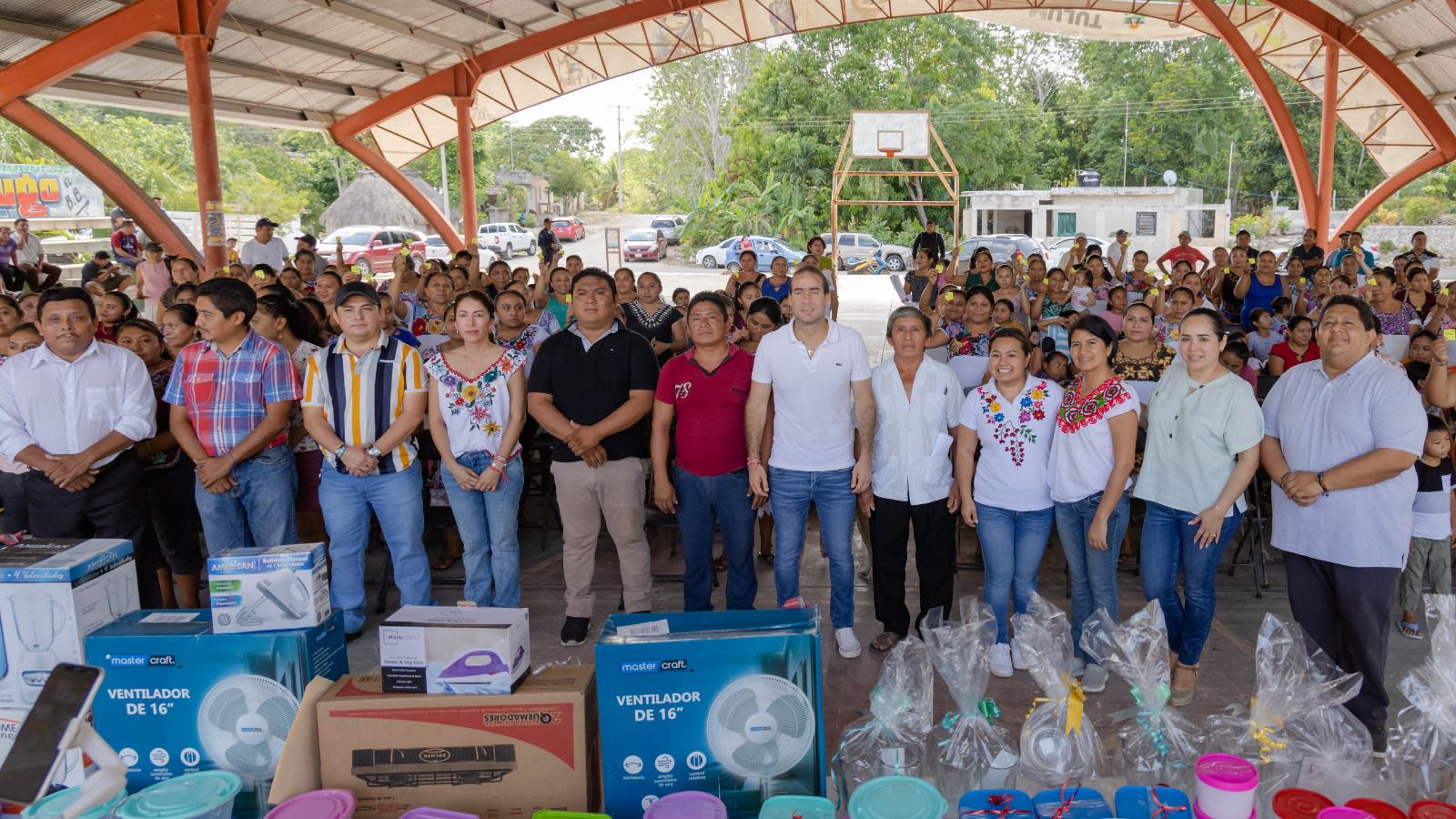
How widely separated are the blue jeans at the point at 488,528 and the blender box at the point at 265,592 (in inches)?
58.5

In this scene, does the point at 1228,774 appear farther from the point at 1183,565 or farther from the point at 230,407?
the point at 230,407

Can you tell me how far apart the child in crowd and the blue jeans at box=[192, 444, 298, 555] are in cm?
460

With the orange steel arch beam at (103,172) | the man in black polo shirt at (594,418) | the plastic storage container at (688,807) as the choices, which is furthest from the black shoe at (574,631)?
the orange steel arch beam at (103,172)

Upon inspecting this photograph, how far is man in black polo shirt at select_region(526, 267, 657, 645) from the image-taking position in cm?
400

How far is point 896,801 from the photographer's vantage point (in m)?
2.01

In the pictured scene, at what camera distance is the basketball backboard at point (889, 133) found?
70.9 ft

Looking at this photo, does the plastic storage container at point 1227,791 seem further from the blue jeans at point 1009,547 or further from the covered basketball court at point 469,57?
the covered basketball court at point 469,57

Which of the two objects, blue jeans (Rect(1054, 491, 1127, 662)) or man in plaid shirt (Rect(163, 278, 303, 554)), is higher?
man in plaid shirt (Rect(163, 278, 303, 554))

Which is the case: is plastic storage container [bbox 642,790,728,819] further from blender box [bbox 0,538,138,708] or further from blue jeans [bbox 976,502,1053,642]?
blue jeans [bbox 976,502,1053,642]

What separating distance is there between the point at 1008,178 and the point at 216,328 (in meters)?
36.1

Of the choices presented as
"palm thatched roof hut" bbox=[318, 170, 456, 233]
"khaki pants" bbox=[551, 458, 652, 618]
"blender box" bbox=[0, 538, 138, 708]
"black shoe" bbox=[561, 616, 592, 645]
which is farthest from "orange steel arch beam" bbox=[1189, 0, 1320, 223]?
"palm thatched roof hut" bbox=[318, 170, 456, 233]

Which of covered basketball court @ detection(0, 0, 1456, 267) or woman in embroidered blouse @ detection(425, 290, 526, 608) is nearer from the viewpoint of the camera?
woman in embroidered blouse @ detection(425, 290, 526, 608)

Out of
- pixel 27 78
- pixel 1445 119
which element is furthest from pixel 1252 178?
pixel 27 78

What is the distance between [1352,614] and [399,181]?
1905 centimetres
